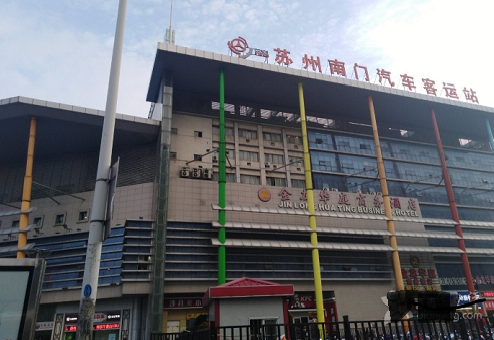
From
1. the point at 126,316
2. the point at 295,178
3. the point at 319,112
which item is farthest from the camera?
the point at 319,112

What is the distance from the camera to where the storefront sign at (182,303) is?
2827cm

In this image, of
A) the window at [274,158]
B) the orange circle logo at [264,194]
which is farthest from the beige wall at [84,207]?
the window at [274,158]

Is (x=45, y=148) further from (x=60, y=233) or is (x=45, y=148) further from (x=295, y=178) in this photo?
(x=295, y=178)

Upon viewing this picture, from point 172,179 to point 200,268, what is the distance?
25.3ft

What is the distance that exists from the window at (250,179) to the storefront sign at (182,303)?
37.6ft

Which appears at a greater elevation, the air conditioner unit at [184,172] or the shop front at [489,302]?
the air conditioner unit at [184,172]

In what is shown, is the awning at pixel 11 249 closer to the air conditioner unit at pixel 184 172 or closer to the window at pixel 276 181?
the air conditioner unit at pixel 184 172

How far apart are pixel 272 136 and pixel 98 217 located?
32.1 m

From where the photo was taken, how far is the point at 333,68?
3644 cm

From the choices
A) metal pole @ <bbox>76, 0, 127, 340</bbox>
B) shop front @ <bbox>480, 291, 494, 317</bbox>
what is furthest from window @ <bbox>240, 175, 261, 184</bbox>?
metal pole @ <bbox>76, 0, 127, 340</bbox>

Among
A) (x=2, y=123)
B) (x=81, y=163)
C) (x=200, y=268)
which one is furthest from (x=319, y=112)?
(x=2, y=123)

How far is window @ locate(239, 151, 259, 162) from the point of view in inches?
1419

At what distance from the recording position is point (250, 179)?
35344 millimetres

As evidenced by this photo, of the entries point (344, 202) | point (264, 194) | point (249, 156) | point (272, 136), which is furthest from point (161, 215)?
point (344, 202)
